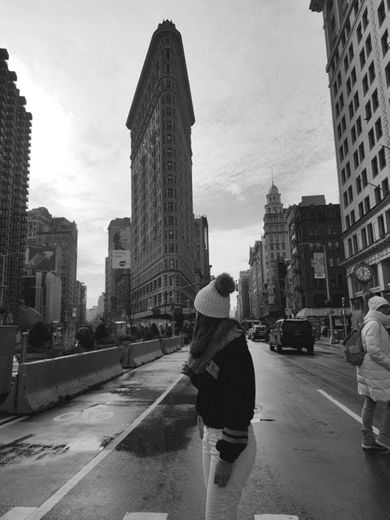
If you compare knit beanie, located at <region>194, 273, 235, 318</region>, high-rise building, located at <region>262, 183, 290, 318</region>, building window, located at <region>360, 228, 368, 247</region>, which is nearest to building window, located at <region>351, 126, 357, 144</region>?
building window, located at <region>360, 228, 368, 247</region>

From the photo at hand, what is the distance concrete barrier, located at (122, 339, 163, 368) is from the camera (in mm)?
20297

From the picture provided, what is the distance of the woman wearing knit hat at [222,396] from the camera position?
2.71m

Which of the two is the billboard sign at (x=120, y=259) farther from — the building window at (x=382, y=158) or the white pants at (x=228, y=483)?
the white pants at (x=228, y=483)

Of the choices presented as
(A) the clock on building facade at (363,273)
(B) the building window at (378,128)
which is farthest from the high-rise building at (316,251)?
(A) the clock on building facade at (363,273)

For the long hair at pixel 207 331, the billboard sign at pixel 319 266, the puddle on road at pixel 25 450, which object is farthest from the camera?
the billboard sign at pixel 319 266

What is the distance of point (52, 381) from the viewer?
1058 cm

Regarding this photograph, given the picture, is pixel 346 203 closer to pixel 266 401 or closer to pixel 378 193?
pixel 378 193

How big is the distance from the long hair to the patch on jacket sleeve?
10 cm

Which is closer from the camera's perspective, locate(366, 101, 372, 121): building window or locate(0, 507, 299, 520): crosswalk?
locate(0, 507, 299, 520): crosswalk

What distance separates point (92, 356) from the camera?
13828mm

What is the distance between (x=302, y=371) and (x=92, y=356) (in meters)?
8.10

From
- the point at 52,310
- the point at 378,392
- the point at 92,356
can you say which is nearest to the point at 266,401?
the point at 378,392

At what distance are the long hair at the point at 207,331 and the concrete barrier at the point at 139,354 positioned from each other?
17.7 m

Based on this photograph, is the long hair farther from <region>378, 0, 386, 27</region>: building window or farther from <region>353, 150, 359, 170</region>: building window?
<region>353, 150, 359, 170</region>: building window
